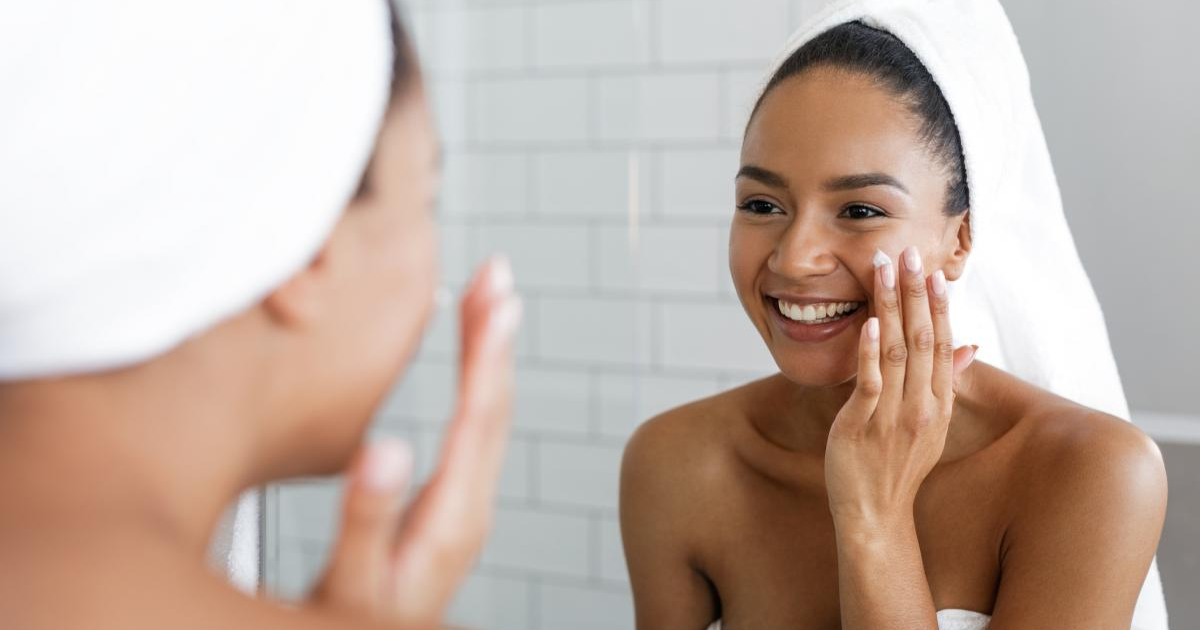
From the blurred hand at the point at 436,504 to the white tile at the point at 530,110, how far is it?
1260 millimetres

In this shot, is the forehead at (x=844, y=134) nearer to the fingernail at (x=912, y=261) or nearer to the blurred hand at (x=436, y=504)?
the fingernail at (x=912, y=261)

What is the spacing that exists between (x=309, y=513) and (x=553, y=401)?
0.44 meters

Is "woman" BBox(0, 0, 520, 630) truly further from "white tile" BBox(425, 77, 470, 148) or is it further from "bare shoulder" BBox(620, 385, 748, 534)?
"white tile" BBox(425, 77, 470, 148)

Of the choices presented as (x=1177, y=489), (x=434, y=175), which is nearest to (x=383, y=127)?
(x=434, y=175)

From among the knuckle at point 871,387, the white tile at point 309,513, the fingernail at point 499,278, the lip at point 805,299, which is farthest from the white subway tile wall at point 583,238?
the fingernail at point 499,278

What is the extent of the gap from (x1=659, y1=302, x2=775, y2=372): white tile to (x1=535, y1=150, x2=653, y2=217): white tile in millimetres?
180

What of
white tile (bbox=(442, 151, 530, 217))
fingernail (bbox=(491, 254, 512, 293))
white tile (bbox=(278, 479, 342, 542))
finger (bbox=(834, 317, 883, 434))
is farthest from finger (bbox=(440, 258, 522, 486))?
white tile (bbox=(442, 151, 530, 217))

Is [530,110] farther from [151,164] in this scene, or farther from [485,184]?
[151,164]

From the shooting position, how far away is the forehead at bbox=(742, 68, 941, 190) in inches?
38.2

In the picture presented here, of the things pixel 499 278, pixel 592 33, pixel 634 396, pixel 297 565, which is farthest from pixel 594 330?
pixel 499 278

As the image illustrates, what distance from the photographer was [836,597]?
1.11 metres

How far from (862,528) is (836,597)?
200 mm

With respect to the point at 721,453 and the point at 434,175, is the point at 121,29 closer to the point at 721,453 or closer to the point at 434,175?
the point at 434,175

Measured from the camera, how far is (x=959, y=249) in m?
1.04
